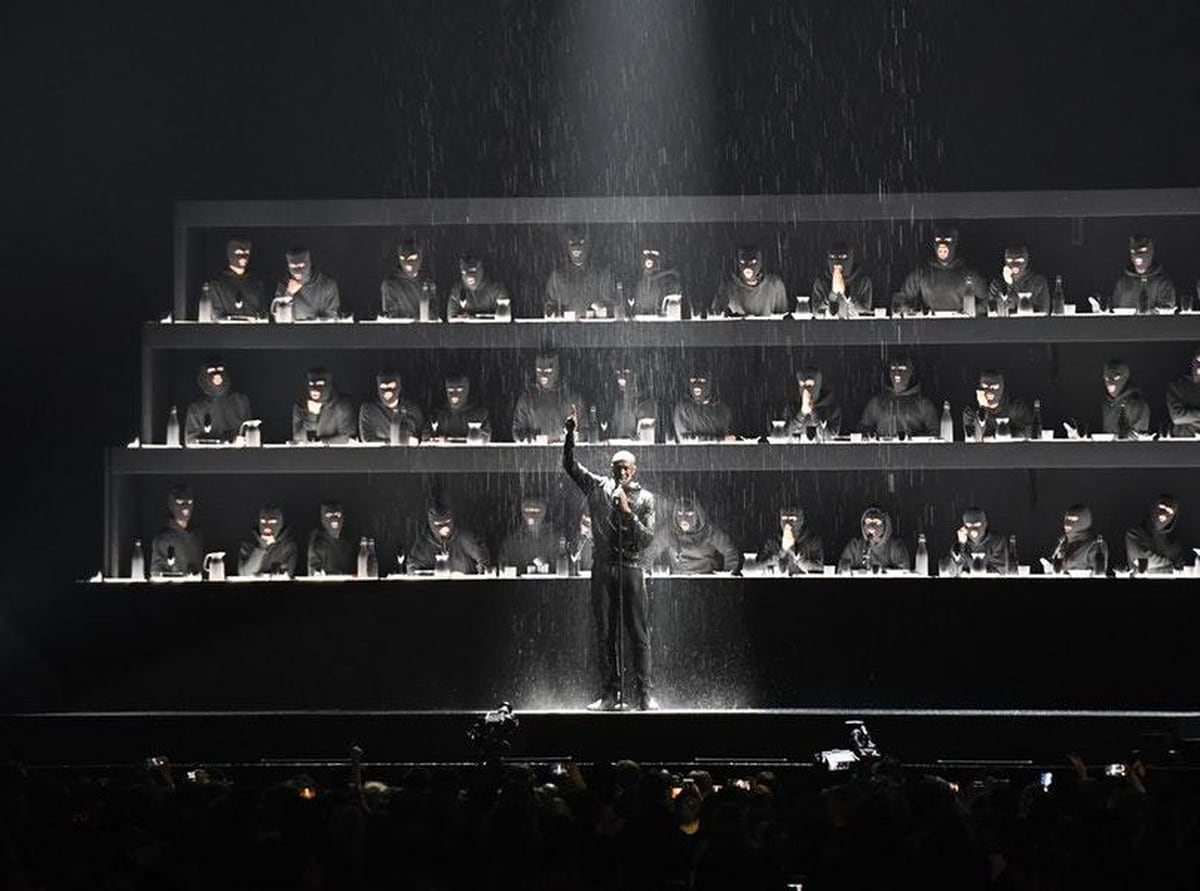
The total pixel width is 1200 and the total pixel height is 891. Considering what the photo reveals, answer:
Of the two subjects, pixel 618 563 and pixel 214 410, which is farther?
pixel 214 410

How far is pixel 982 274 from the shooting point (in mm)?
17016

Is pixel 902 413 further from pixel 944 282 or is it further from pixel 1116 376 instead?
pixel 1116 376

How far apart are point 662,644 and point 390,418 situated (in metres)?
2.68

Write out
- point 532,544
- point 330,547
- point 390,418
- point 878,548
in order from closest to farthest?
point 878,548 → point 532,544 → point 330,547 → point 390,418

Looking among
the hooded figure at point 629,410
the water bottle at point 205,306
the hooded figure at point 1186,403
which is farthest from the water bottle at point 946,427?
the water bottle at point 205,306

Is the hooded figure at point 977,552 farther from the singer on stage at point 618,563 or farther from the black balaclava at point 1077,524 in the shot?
the singer on stage at point 618,563

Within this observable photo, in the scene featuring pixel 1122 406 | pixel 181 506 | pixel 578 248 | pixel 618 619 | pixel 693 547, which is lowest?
pixel 618 619

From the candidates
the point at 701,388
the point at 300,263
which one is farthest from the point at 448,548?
the point at 300,263

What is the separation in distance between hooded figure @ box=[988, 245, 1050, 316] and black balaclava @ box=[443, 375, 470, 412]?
3644mm

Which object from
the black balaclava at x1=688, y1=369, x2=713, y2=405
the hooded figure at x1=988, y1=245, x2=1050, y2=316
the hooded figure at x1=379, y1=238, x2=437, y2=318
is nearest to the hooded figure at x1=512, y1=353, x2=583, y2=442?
the black balaclava at x1=688, y1=369, x2=713, y2=405

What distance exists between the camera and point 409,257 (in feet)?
54.1
